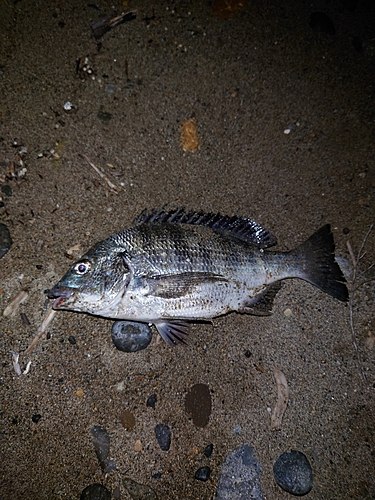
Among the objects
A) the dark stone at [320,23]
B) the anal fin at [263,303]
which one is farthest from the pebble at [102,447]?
the dark stone at [320,23]

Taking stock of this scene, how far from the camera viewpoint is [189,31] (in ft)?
11.8

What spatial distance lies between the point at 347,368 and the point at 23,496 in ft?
10.2

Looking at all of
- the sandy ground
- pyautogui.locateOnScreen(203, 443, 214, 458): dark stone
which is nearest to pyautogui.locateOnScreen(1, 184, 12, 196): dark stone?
the sandy ground

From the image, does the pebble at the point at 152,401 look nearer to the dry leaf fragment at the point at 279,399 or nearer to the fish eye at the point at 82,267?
the dry leaf fragment at the point at 279,399

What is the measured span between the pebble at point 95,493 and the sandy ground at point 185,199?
0.05 m

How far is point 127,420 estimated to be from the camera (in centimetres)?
304

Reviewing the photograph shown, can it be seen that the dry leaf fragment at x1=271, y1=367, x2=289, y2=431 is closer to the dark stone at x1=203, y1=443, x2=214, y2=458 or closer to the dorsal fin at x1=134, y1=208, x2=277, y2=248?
the dark stone at x1=203, y1=443, x2=214, y2=458

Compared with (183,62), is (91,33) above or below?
above

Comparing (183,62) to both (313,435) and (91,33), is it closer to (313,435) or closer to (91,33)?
(91,33)

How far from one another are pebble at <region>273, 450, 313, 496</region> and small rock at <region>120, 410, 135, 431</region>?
1349 millimetres

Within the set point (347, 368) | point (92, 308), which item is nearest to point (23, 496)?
point (92, 308)

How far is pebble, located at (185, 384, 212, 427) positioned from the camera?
10.2ft

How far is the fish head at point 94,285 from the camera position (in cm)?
282

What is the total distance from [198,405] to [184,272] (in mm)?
1252
